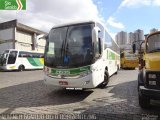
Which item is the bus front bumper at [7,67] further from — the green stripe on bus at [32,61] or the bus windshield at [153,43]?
the bus windshield at [153,43]

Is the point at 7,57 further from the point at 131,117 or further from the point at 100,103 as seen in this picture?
the point at 131,117

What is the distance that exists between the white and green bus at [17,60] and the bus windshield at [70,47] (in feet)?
63.6

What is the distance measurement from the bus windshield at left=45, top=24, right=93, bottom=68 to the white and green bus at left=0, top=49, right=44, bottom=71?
63.6 feet

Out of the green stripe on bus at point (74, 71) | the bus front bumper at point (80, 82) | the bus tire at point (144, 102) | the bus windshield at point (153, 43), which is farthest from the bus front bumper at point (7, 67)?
the bus tire at point (144, 102)

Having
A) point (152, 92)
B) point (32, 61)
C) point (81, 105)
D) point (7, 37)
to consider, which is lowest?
point (81, 105)

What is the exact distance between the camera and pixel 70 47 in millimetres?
9195

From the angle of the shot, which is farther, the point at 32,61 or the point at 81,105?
the point at 32,61

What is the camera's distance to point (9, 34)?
42688 mm

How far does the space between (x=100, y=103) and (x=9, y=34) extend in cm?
3775

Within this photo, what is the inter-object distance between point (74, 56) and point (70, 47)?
0.44 meters

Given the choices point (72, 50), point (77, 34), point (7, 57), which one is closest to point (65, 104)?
point (72, 50)

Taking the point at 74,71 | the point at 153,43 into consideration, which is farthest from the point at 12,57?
the point at 153,43

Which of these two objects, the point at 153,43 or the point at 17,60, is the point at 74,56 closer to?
the point at 153,43

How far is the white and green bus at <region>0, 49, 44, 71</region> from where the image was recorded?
1089 inches
